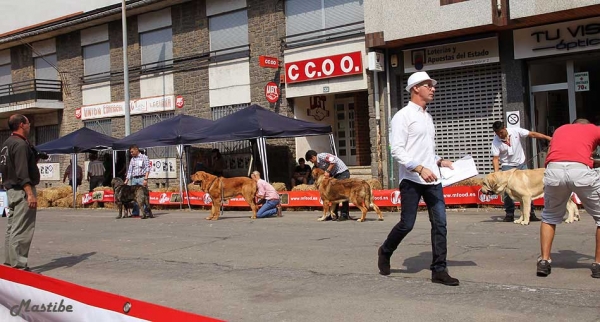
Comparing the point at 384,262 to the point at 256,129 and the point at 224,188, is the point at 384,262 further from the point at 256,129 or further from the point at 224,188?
the point at 256,129

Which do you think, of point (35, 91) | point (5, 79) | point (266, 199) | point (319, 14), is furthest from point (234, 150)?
point (5, 79)

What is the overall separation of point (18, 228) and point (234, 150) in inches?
623

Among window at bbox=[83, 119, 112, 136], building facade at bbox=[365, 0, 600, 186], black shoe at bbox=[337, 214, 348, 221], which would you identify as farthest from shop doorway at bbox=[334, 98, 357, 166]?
window at bbox=[83, 119, 112, 136]

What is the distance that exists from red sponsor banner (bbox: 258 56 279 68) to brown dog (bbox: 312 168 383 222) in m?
8.58

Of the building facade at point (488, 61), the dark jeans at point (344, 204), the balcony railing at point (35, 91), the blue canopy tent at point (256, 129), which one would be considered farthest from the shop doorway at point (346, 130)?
the balcony railing at point (35, 91)

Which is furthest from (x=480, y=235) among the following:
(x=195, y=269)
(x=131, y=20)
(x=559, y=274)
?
(x=131, y=20)

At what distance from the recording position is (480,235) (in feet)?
34.1

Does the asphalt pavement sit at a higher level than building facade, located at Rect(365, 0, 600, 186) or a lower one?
lower

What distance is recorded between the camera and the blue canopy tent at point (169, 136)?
19125 mm

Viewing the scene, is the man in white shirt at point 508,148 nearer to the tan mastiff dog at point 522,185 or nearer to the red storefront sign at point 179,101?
the tan mastiff dog at point 522,185

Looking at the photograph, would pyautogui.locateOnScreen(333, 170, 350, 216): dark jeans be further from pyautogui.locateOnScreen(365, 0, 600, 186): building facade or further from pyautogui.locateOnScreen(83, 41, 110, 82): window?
pyautogui.locateOnScreen(83, 41, 110, 82): window

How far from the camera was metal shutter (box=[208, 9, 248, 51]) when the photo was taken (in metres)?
23.3

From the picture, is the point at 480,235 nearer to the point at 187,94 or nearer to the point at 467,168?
the point at 467,168

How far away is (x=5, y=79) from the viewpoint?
107 feet
